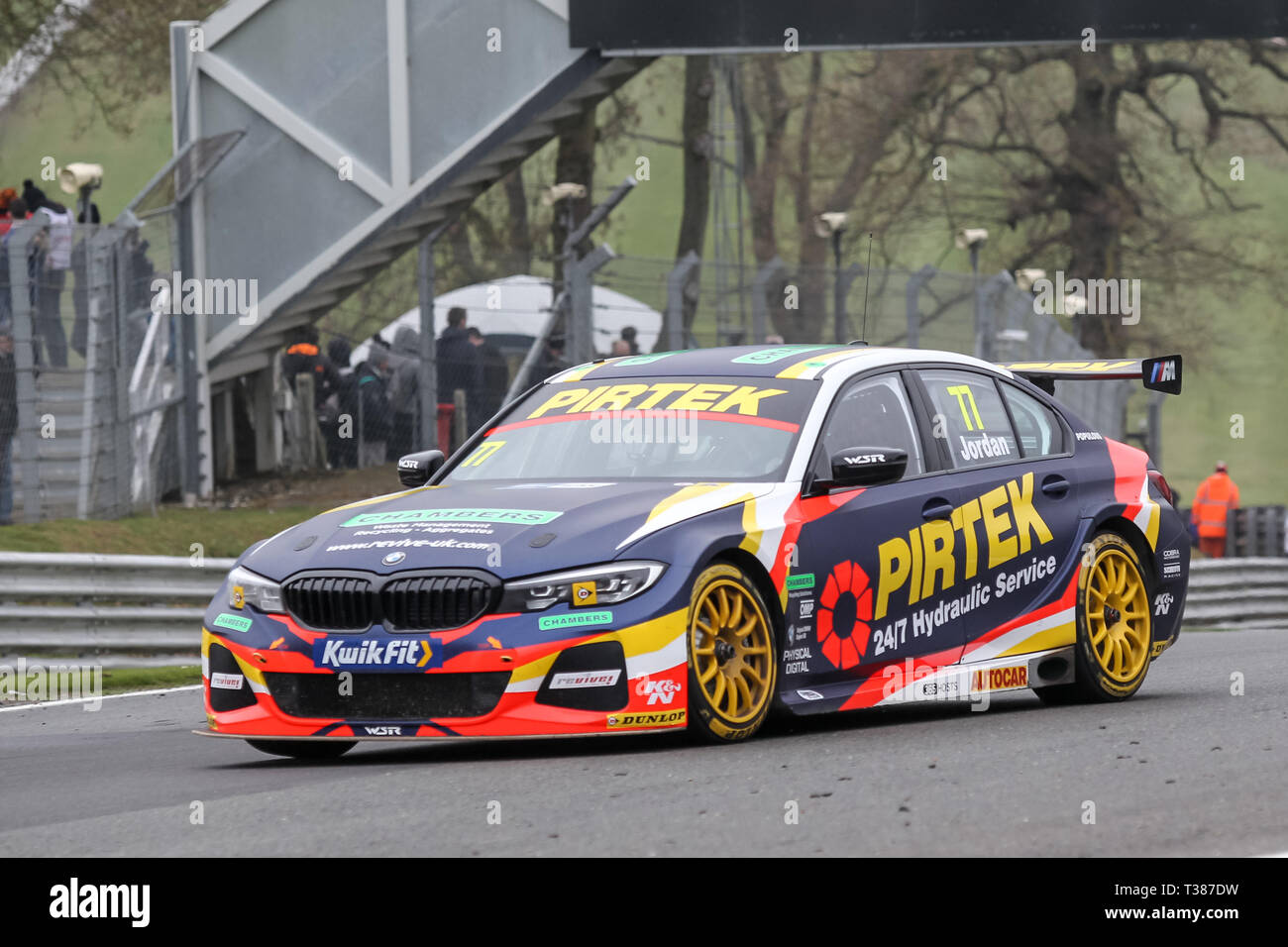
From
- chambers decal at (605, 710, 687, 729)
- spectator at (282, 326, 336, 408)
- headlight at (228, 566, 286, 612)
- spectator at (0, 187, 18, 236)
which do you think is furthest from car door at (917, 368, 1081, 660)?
spectator at (282, 326, 336, 408)

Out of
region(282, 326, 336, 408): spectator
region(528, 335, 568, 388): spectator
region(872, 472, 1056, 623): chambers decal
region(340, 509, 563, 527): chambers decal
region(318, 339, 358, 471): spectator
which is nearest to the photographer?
region(340, 509, 563, 527): chambers decal

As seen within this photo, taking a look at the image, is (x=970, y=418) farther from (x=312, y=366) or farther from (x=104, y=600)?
(x=312, y=366)

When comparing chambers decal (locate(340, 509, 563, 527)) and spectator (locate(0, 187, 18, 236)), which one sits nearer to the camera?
chambers decal (locate(340, 509, 563, 527))

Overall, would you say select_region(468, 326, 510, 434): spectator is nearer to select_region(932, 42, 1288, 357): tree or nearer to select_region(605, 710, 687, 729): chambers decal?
select_region(605, 710, 687, 729): chambers decal

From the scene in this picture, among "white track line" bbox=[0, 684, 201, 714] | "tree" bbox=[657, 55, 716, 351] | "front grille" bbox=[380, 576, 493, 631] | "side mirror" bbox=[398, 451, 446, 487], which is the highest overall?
"tree" bbox=[657, 55, 716, 351]

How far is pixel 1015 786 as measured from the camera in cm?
690

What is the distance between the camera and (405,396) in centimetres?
2103

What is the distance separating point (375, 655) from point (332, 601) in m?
0.28

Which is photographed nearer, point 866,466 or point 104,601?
point 866,466

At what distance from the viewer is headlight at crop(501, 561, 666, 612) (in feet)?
24.8

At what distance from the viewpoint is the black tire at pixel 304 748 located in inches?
321

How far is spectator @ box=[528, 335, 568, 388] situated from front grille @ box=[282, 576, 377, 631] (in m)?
13.2

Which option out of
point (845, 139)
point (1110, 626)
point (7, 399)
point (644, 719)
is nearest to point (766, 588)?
point (644, 719)

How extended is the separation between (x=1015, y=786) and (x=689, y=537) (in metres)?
1.56
